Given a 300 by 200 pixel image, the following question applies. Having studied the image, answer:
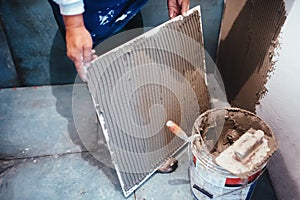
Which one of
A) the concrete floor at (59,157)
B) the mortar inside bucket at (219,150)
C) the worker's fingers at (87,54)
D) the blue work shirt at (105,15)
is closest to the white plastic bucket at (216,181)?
the mortar inside bucket at (219,150)

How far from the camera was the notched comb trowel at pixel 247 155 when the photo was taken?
1116 millimetres

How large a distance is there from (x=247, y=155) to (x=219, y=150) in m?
0.34

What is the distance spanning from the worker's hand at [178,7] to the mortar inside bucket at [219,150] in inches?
20.2

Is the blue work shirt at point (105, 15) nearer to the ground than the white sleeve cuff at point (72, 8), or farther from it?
nearer to the ground

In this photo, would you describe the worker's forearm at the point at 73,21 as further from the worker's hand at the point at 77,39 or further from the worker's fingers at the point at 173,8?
the worker's fingers at the point at 173,8

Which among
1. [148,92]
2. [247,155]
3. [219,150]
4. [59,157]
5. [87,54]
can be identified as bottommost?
[59,157]

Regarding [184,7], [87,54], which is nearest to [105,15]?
[87,54]

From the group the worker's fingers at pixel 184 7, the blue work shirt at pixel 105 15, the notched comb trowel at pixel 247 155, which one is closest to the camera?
the notched comb trowel at pixel 247 155

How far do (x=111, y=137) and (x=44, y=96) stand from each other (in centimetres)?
94

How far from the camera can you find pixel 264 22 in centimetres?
139

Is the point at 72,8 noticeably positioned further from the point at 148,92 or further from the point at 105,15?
the point at 148,92

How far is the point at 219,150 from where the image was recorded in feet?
4.86

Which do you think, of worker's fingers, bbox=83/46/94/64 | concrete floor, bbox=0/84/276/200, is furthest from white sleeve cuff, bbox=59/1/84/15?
concrete floor, bbox=0/84/276/200

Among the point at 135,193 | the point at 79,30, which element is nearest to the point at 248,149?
the point at 135,193
